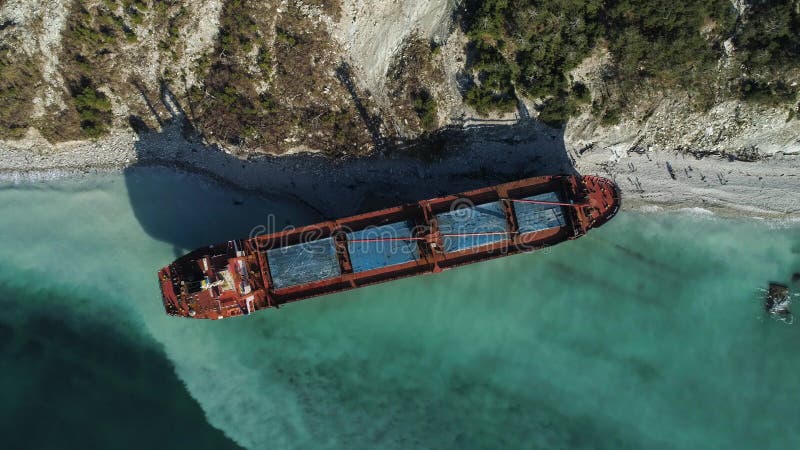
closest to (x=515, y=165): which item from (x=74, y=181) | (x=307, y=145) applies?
(x=307, y=145)

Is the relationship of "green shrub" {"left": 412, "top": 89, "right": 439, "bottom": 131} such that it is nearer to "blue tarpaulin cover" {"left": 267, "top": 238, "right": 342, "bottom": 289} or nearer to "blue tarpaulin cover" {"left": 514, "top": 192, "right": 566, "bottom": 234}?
"blue tarpaulin cover" {"left": 514, "top": 192, "right": 566, "bottom": 234}

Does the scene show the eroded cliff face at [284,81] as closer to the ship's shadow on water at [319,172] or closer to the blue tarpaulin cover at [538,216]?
the ship's shadow on water at [319,172]

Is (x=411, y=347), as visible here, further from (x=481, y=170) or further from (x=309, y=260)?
(x=481, y=170)

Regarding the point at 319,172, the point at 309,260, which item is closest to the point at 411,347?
the point at 309,260

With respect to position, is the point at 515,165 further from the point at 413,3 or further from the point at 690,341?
the point at 690,341

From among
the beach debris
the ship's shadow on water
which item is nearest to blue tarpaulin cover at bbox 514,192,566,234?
the ship's shadow on water

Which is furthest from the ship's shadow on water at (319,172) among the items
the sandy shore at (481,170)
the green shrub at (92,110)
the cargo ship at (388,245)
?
the cargo ship at (388,245)

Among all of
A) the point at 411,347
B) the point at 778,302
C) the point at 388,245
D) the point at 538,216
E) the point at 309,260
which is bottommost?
the point at 778,302
